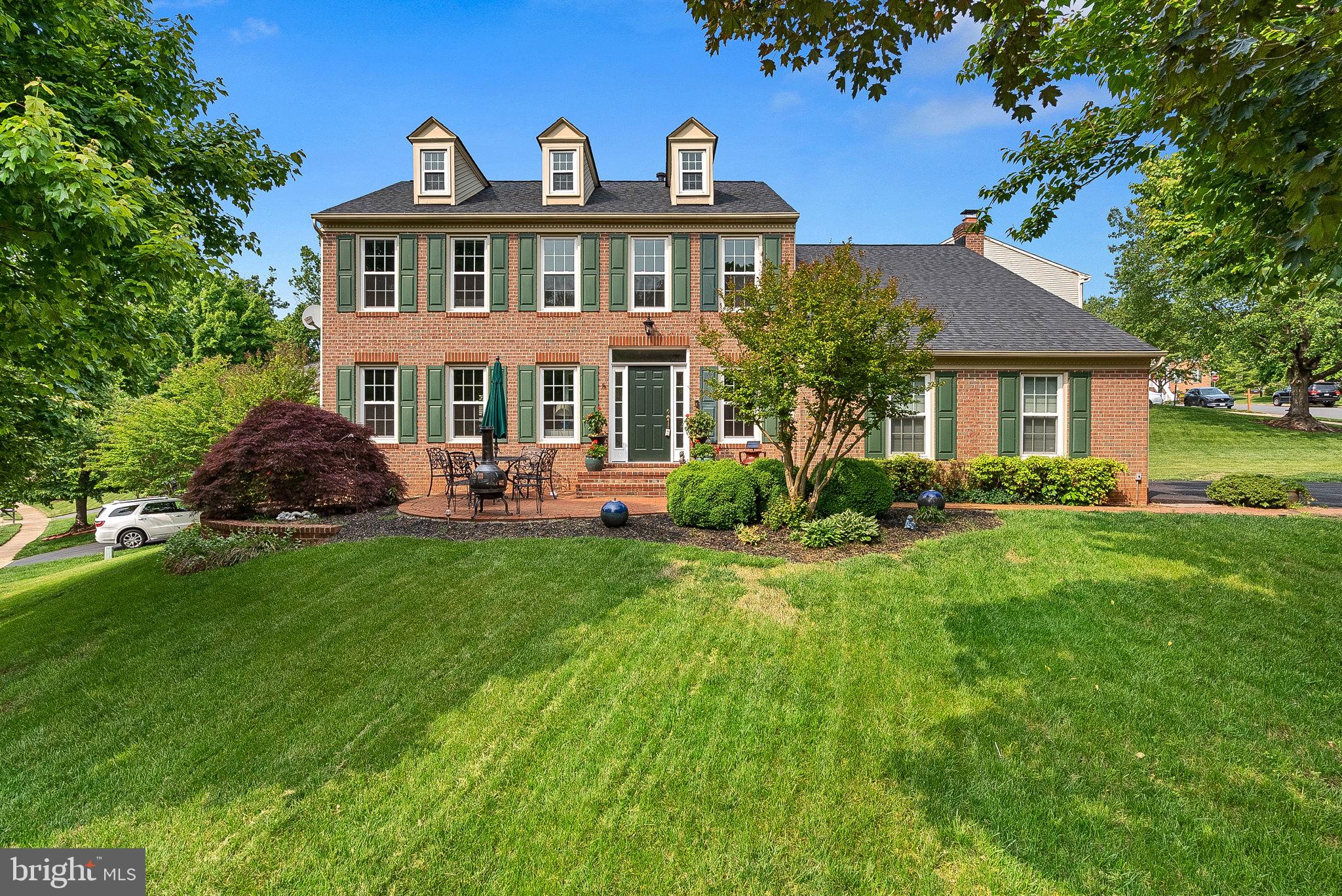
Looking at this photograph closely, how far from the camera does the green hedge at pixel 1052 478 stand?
39.9 feet

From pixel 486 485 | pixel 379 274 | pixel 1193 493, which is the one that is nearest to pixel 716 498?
pixel 486 485

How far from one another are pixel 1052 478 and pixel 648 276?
34.4 feet

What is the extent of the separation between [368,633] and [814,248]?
15909 millimetres

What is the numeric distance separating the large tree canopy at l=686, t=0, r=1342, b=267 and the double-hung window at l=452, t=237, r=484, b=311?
1155 cm

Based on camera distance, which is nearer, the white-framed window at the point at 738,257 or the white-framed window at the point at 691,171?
the white-framed window at the point at 738,257

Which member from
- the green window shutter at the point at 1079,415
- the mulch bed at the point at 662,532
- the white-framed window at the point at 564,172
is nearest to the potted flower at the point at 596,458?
the mulch bed at the point at 662,532

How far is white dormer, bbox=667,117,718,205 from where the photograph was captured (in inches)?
580

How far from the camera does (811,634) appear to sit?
202 inches

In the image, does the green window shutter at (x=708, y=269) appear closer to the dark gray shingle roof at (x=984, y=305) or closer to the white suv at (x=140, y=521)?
the dark gray shingle roof at (x=984, y=305)

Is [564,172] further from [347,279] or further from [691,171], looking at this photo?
[347,279]

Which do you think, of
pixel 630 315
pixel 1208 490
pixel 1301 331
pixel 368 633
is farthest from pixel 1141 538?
pixel 1301 331

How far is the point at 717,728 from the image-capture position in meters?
3.99

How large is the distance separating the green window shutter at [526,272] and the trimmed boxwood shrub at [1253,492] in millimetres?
15094

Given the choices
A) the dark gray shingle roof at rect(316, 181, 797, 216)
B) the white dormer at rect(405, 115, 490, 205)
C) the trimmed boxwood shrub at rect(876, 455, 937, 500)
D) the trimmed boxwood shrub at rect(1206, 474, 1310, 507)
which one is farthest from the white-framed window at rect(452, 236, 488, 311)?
the trimmed boxwood shrub at rect(1206, 474, 1310, 507)
